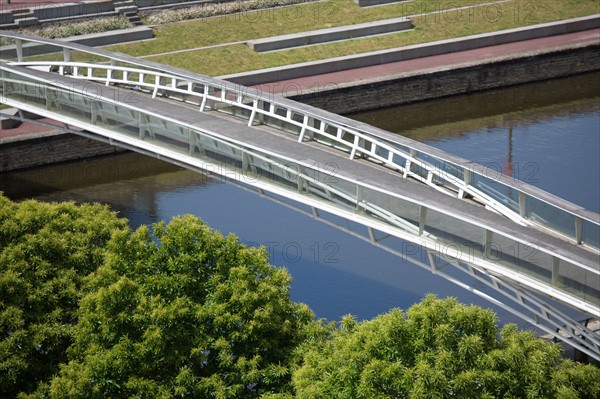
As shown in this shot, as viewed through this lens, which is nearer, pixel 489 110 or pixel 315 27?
pixel 489 110

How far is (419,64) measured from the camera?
36.8 metres

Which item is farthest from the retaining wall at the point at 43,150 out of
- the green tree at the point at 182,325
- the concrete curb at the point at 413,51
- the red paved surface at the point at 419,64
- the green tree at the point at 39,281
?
the green tree at the point at 182,325

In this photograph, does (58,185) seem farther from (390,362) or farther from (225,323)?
(390,362)

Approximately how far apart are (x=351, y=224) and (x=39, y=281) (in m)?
9.86

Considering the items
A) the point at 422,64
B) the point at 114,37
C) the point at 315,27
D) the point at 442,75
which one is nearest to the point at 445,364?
the point at 442,75

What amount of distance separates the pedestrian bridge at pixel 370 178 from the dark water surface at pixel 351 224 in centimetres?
127

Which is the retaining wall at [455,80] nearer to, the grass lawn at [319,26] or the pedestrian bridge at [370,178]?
the grass lawn at [319,26]

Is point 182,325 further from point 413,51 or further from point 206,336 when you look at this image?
point 413,51

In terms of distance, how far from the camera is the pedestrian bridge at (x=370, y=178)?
16.5 meters

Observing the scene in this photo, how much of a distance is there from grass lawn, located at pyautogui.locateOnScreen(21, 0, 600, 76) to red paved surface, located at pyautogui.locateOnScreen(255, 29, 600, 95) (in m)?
1.05

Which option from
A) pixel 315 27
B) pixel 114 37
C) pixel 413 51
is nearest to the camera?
pixel 114 37

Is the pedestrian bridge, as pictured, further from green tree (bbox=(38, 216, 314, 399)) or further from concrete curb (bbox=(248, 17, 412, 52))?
concrete curb (bbox=(248, 17, 412, 52))

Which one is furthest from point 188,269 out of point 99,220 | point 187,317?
point 99,220

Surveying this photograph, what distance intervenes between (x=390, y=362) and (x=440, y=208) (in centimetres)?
376
